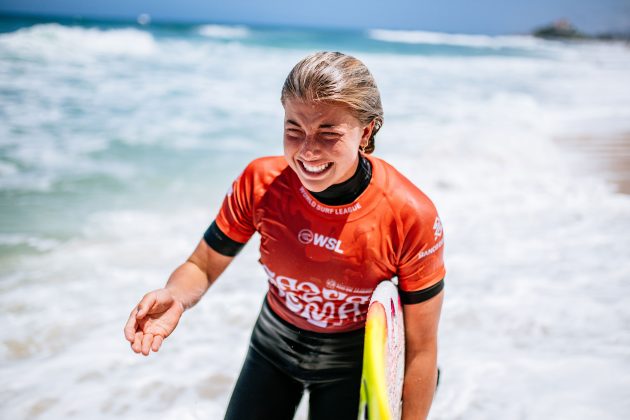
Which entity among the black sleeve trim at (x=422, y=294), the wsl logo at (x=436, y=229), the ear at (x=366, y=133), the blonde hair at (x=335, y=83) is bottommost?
the black sleeve trim at (x=422, y=294)

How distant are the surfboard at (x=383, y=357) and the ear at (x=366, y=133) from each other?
1.64 feet

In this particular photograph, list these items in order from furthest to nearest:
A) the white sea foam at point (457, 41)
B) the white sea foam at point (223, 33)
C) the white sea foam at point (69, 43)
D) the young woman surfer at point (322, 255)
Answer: the white sea foam at point (457, 41), the white sea foam at point (223, 33), the white sea foam at point (69, 43), the young woman surfer at point (322, 255)

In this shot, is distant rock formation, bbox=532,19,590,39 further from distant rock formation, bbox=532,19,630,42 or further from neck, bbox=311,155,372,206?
neck, bbox=311,155,372,206

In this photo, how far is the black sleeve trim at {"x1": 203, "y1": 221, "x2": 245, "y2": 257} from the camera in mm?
1936

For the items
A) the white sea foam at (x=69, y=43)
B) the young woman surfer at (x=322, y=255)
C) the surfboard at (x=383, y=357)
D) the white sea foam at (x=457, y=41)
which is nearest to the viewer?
the surfboard at (x=383, y=357)

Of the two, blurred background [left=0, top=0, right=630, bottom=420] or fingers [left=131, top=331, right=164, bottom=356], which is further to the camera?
blurred background [left=0, top=0, right=630, bottom=420]

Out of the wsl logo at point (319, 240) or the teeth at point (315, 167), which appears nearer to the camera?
the teeth at point (315, 167)

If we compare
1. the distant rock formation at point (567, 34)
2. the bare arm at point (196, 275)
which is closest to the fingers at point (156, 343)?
the bare arm at point (196, 275)

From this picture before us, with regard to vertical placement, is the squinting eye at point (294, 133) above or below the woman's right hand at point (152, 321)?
above

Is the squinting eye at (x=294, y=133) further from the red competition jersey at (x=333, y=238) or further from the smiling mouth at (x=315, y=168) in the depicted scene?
the red competition jersey at (x=333, y=238)

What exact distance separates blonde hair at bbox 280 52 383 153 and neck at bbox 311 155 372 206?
0.71 feet

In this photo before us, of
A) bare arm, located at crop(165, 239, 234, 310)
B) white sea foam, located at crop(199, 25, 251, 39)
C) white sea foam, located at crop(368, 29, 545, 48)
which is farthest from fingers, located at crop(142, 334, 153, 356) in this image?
white sea foam, located at crop(368, 29, 545, 48)

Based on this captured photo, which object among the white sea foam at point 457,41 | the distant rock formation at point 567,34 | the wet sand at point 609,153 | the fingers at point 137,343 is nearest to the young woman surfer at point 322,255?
the fingers at point 137,343

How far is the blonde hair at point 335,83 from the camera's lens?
1473mm
